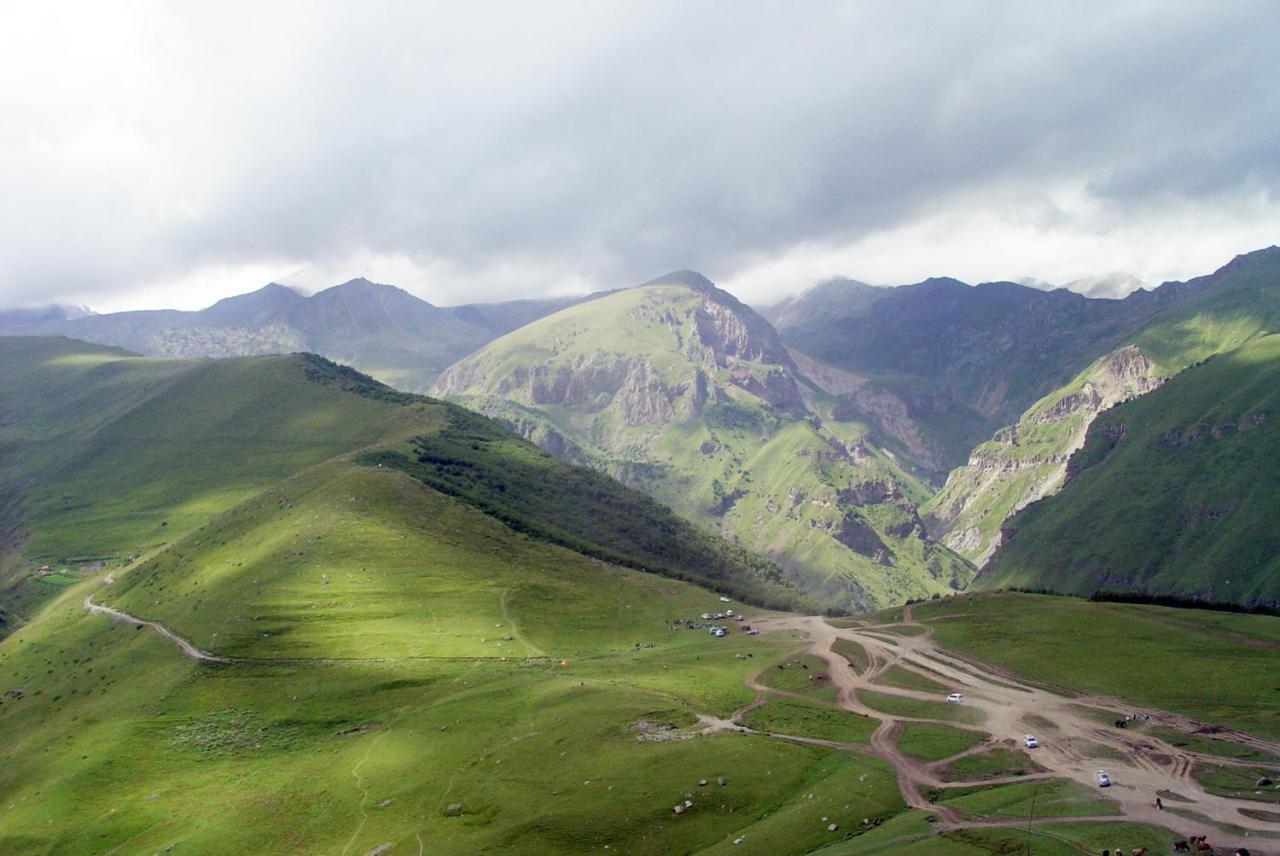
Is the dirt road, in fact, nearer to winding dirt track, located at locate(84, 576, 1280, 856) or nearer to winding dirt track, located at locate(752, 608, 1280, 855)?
winding dirt track, located at locate(84, 576, 1280, 856)

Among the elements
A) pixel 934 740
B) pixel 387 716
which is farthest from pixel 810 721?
pixel 387 716

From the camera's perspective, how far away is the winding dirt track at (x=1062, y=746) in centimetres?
5922

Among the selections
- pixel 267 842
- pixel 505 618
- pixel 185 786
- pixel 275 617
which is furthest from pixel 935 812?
pixel 275 617

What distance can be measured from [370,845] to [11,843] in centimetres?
5000

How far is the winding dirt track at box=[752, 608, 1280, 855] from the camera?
2331 inches

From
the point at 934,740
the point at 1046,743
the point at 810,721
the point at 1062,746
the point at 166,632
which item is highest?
the point at 1062,746

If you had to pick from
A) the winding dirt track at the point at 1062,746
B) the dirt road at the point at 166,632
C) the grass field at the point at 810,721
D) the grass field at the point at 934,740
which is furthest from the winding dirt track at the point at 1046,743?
the dirt road at the point at 166,632

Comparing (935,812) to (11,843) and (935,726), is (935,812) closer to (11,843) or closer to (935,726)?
(935,726)

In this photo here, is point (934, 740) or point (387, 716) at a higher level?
point (934, 740)

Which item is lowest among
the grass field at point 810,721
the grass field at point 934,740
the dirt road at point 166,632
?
the dirt road at point 166,632

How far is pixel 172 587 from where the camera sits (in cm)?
17275

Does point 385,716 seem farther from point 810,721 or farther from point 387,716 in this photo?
point 810,721

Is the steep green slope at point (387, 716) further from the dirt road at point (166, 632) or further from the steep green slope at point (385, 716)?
the dirt road at point (166, 632)

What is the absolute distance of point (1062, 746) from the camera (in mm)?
77688
